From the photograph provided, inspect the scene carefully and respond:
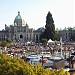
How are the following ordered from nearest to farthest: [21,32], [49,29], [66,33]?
[49,29] → [21,32] → [66,33]

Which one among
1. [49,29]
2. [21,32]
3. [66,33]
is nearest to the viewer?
[49,29]

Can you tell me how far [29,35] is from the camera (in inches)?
5728

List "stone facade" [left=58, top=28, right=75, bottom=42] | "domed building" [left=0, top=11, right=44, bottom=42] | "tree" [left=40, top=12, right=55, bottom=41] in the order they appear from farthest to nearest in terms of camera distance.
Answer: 1. "stone facade" [left=58, top=28, right=75, bottom=42]
2. "domed building" [left=0, top=11, right=44, bottom=42]
3. "tree" [left=40, top=12, right=55, bottom=41]

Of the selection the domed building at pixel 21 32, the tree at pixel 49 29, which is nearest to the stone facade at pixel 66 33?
the domed building at pixel 21 32

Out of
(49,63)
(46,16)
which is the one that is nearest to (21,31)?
(46,16)

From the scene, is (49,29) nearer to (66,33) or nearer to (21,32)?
(21,32)

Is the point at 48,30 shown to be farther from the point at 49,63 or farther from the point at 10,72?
the point at 10,72

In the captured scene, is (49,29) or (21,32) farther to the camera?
(21,32)

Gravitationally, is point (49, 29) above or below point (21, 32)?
below

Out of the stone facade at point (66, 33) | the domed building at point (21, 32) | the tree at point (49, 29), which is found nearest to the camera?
the tree at point (49, 29)

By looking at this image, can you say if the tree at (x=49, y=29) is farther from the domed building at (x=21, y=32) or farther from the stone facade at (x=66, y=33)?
the stone facade at (x=66, y=33)

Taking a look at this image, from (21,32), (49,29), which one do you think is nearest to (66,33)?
(21,32)

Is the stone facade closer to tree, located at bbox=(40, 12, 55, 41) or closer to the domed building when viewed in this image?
the domed building

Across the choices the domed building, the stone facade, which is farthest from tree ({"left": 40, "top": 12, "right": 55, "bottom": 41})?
the stone facade
